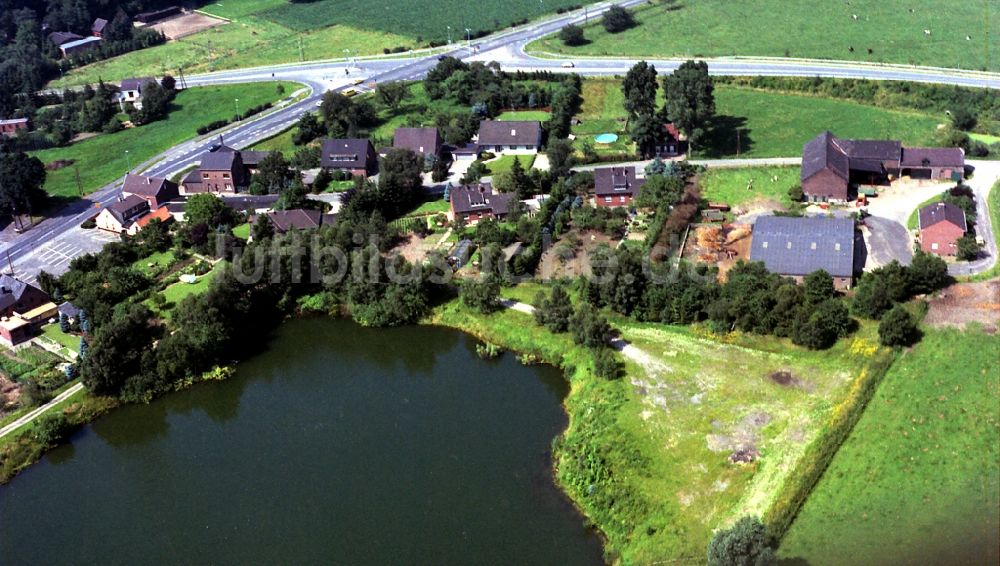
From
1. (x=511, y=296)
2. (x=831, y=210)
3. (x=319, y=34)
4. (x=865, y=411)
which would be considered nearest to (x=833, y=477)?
(x=865, y=411)

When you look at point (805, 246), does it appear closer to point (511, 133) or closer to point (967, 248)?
point (967, 248)

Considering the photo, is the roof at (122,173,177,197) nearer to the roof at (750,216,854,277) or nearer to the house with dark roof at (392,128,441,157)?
the house with dark roof at (392,128,441,157)

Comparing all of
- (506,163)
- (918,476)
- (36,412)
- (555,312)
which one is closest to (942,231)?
(918,476)

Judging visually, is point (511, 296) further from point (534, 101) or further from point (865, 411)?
point (534, 101)

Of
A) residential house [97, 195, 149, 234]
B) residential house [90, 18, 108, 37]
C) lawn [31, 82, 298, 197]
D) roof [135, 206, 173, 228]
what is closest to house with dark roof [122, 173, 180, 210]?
residential house [97, 195, 149, 234]

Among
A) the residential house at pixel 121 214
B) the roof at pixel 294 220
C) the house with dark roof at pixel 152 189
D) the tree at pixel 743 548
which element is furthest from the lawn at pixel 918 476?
the house with dark roof at pixel 152 189

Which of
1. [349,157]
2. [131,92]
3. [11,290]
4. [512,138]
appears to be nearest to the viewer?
[11,290]

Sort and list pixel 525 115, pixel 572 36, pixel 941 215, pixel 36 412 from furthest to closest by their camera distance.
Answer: pixel 572 36
pixel 525 115
pixel 941 215
pixel 36 412
